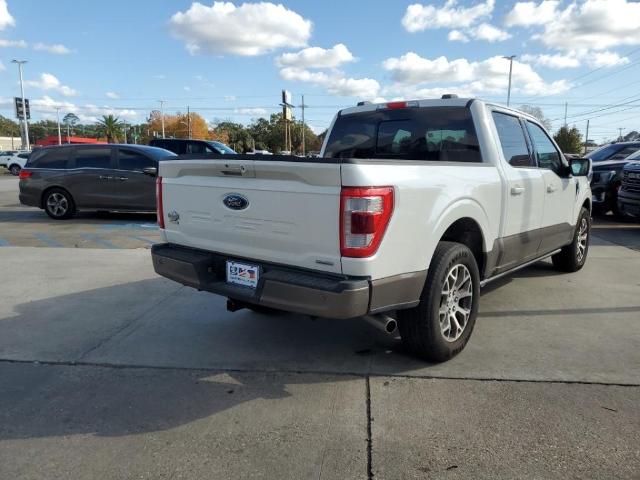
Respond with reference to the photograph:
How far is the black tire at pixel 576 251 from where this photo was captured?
6.32m

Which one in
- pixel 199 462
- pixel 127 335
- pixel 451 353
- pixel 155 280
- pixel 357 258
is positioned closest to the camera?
pixel 199 462

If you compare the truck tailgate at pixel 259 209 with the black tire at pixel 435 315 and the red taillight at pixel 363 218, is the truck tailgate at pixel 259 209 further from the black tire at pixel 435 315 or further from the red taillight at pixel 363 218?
the black tire at pixel 435 315

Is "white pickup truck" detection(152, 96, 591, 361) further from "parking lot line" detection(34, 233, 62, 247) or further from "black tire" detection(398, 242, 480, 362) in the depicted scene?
"parking lot line" detection(34, 233, 62, 247)

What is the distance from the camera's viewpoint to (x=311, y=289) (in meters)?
2.98

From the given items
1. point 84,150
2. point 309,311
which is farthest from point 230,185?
point 84,150

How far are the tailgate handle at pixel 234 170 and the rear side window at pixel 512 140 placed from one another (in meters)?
2.36

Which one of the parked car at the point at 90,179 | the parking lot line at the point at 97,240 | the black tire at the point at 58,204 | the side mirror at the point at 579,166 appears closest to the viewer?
the side mirror at the point at 579,166

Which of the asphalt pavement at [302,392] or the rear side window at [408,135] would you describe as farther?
the rear side window at [408,135]

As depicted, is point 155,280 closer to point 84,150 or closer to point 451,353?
point 451,353

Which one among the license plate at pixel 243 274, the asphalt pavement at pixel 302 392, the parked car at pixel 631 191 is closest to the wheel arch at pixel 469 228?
the asphalt pavement at pixel 302 392

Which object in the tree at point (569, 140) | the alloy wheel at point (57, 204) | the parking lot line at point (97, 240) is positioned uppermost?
the tree at point (569, 140)

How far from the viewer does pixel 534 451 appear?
2.64 meters

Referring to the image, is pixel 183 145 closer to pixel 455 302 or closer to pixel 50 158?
pixel 50 158

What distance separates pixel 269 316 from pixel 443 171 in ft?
7.40
